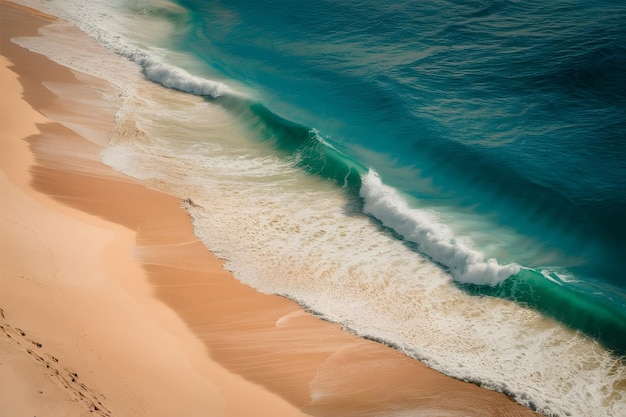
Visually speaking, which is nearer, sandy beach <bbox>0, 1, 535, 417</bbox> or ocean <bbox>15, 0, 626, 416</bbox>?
sandy beach <bbox>0, 1, 535, 417</bbox>

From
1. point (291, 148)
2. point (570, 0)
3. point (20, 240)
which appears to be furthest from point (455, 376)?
point (570, 0)

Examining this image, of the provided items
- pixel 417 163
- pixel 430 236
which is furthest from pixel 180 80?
pixel 430 236

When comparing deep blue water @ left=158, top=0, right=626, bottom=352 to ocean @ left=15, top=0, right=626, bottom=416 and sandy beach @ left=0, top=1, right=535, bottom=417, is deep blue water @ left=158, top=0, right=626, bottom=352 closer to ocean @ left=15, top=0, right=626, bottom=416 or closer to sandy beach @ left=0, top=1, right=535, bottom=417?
ocean @ left=15, top=0, right=626, bottom=416

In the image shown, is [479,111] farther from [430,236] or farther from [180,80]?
[180,80]

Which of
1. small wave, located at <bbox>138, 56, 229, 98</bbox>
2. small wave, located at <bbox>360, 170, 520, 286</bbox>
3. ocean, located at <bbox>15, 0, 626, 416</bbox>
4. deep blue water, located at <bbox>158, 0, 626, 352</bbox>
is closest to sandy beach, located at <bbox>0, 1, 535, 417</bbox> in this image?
ocean, located at <bbox>15, 0, 626, 416</bbox>

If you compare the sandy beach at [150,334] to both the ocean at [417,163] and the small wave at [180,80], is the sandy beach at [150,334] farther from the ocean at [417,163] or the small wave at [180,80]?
the small wave at [180,80]
